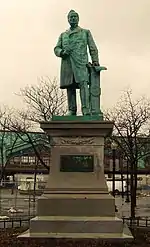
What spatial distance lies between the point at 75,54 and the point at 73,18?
3.80ft

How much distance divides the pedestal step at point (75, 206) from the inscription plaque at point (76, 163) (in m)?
0.80

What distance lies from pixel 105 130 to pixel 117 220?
243 centimetres

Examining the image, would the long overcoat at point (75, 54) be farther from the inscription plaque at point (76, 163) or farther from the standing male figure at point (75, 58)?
the inscription plaque at point (76, 163)

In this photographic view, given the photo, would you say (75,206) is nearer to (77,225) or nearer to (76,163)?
(77,225)

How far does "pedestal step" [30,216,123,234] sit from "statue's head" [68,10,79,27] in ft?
19.4

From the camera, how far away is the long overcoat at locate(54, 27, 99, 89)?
1295 centimetres

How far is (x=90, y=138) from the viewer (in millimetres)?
12102

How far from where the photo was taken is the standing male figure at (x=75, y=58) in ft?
42.4

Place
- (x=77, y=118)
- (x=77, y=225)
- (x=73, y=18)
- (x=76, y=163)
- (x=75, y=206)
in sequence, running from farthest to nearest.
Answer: (x=73, y=18)
(x=77, y=118)
(x=76, y=163)
(x=75, y=206)
(x=77, y=225)

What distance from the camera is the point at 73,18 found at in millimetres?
13336

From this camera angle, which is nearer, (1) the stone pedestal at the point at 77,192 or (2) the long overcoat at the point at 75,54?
(1) the stone pedestal at the point at 77,192

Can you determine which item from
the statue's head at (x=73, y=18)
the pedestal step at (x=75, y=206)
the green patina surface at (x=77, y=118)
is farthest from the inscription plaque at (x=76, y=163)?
the statue's head at (x=73, y=18)

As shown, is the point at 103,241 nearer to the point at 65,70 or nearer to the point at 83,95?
the point at 83,95

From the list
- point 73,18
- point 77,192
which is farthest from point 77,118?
point 73,18
